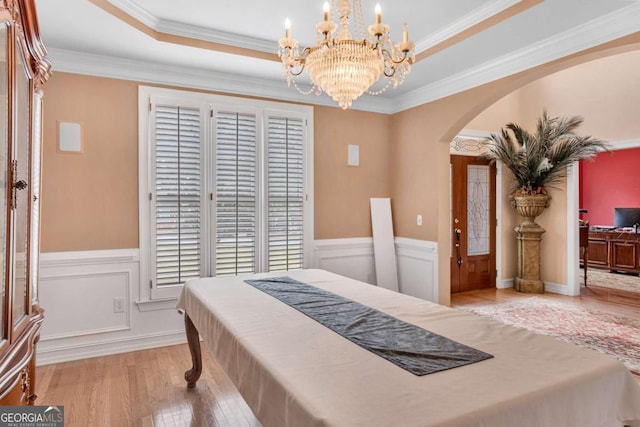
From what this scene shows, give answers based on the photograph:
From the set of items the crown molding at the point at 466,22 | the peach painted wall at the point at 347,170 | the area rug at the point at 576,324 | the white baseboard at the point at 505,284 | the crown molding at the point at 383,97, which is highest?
the crown molding at the point at 466,22

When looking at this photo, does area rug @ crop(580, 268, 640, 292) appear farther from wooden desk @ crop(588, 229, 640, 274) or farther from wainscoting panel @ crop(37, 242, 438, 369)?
wainscoting panel @ crop(37, 242, 438, 369)

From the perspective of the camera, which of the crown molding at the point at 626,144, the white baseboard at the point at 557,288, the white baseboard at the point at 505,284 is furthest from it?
the crown molding at the point at 626,144

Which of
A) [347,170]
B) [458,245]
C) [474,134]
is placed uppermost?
[474,134]

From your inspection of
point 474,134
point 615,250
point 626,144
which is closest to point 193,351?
point 474,134

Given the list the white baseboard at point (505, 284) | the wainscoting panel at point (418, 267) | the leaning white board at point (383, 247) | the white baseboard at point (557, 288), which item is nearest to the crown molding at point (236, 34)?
the leaning white board at point (383, 247)

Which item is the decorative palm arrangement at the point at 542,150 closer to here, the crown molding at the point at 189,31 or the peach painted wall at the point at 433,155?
the peach painted wall at the point at 433,155

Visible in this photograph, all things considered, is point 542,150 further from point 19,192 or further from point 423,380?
point 19,192

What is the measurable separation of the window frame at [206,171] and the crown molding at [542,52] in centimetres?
144

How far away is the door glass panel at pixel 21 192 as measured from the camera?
143 cm

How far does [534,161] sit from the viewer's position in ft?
18.6

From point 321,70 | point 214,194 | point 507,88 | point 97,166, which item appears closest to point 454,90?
point 507,88

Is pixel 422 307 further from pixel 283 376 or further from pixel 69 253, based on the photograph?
pixel 69 253

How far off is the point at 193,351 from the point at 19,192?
1.73 m

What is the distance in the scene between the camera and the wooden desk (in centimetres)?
709
